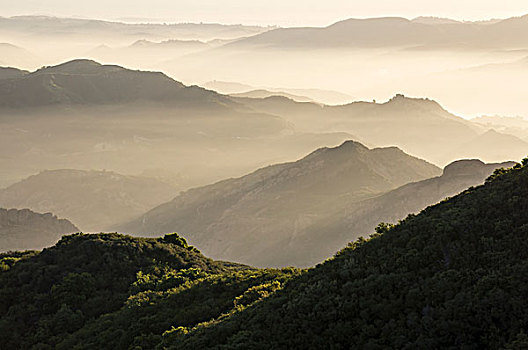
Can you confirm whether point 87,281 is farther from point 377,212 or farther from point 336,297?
point 377,212

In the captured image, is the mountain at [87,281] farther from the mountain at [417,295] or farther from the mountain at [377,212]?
the mountain at [377,212]

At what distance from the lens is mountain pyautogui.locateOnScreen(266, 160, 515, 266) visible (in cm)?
17262

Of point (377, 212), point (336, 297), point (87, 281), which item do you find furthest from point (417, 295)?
point (377, 212)

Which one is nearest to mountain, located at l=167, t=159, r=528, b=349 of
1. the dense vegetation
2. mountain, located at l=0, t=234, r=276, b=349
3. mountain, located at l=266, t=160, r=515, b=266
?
the dense vegetation

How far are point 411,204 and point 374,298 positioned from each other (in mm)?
153924

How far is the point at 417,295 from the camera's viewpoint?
88.6 ft

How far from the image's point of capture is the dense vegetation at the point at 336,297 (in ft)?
81.9

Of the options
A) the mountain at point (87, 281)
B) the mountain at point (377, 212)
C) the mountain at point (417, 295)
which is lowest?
the mountain at point (377, 212)

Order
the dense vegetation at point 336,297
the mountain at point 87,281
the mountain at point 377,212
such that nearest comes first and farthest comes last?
the dense vegetation at point 336,297 < the mountain at point 87,281 < the mountain at point 377,212

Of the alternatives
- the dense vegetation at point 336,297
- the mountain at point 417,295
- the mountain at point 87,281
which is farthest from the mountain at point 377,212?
the mountain at point 417,295

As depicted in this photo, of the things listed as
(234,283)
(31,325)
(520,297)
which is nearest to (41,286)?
(31,325)

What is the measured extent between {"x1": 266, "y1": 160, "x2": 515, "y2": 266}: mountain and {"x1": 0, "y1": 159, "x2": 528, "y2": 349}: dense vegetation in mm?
120391

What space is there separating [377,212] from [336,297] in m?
153

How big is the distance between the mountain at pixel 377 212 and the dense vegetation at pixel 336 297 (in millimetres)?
120391
